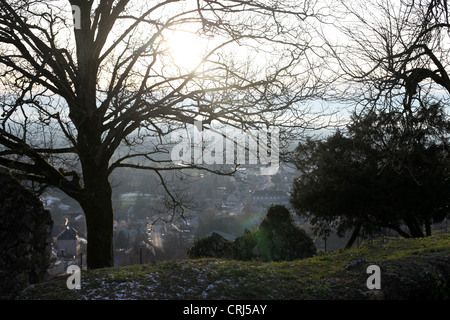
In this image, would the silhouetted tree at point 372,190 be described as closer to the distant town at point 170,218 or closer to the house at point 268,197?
the distant town at point 170,218

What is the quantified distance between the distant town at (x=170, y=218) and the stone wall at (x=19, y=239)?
50.6 feet

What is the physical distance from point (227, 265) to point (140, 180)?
1414 inches

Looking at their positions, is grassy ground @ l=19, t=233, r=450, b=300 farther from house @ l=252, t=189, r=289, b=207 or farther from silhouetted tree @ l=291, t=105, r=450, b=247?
house @ l=252, t=189, r=289, b=207

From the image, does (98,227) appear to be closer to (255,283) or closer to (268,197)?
(255,283)

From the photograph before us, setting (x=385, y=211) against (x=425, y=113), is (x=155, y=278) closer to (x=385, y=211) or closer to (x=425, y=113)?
(x=425, y=113)

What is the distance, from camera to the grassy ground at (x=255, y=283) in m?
5.11

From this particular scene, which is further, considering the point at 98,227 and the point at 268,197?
the point at 268,197

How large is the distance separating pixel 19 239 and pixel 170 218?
30.9m

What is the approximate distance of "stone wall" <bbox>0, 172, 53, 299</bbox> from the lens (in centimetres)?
569

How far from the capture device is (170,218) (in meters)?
36.5

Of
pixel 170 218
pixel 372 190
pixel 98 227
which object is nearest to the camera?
pixel 98 227

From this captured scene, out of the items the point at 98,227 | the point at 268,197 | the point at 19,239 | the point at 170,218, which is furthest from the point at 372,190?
the point at 170,218

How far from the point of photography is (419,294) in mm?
5164

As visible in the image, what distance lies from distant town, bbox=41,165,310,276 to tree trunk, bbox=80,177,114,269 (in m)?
13.9
